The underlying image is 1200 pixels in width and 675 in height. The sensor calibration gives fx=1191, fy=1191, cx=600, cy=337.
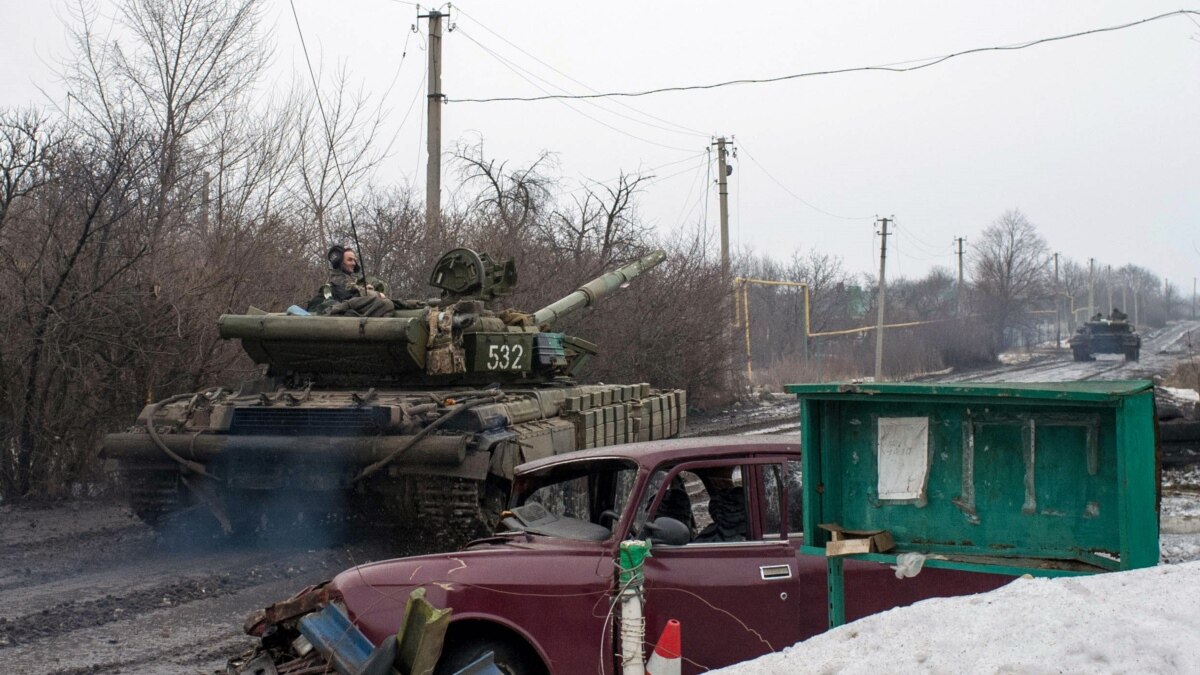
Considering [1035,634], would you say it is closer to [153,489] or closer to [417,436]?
[417,436]

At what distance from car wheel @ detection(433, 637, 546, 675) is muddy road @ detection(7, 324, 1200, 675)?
84.9 inches

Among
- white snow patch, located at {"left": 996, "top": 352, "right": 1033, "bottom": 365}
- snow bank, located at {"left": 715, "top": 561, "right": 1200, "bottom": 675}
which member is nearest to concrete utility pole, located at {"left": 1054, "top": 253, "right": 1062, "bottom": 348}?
white snow patch, located at {"left": 996, "top": 352, "right": 1033, "bottom": 365}

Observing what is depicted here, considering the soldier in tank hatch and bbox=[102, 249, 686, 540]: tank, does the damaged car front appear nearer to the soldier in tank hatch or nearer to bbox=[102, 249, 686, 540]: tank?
bbox=[102, 249, 686, 540]: tank

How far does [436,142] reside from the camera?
63.4 feet

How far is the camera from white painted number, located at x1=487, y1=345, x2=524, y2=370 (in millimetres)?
11180

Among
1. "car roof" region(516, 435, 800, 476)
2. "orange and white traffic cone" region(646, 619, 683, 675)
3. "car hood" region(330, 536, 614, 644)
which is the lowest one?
"orange and white traffic cone" region(646, 619, 683, 675)

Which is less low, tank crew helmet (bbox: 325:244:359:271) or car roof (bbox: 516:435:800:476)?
tank crew helmet (bbox: 325:244:359:271)

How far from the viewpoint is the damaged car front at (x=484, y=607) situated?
4.81m

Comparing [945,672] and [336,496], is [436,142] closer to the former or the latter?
[336,496]

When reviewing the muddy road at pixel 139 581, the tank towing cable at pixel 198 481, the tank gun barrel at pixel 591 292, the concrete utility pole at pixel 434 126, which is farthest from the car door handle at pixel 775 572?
the concrete utility pole at pixel 434 126

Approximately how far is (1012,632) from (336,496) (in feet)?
23.4

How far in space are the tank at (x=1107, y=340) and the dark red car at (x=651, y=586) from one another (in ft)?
139

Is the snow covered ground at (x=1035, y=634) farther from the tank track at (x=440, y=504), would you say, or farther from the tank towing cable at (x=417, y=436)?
the tank towing cable at (x=417, y=436)

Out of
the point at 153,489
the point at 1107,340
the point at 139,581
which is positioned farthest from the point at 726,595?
the point at 1107,340
